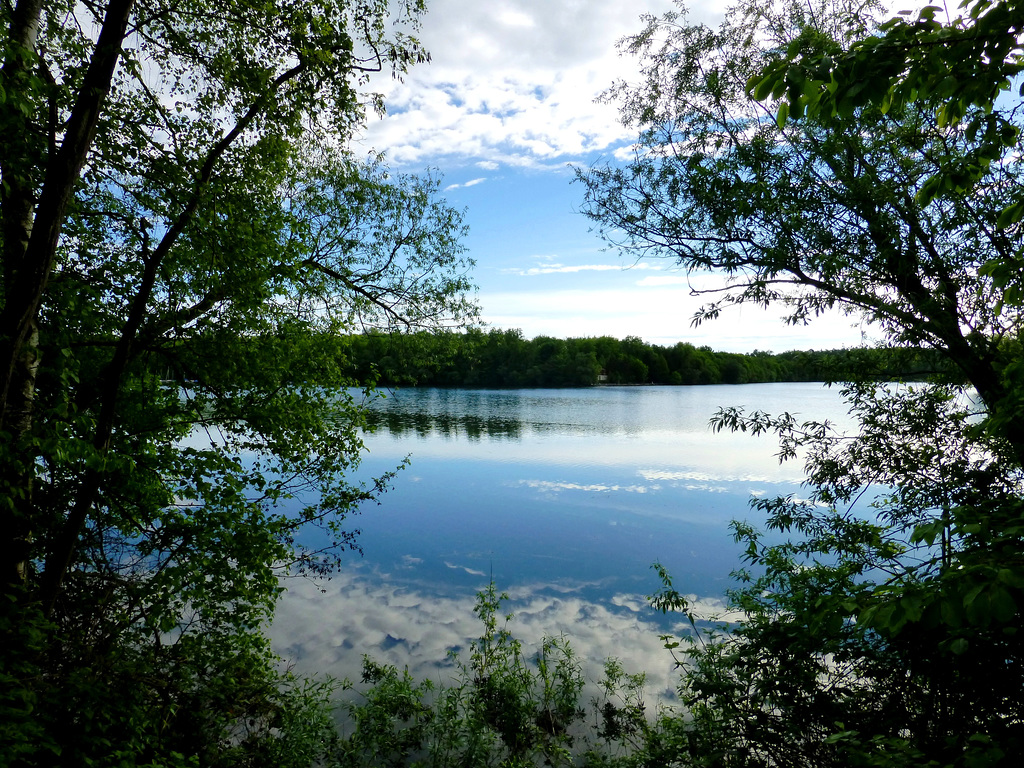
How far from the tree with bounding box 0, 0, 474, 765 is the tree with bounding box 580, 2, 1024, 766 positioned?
3725mm

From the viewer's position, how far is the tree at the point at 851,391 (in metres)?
3.72

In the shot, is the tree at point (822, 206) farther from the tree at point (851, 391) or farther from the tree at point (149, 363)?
the tree at point (149, 363)

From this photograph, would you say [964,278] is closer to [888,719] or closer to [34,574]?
[888,719]

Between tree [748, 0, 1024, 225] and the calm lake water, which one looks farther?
the calm lake water

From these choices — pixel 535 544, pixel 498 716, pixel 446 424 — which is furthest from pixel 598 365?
pixel 498 716

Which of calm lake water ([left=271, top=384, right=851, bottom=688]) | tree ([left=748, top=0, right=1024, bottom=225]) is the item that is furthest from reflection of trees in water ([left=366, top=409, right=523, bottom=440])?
tree ([left=748, top=0, right=1024, bottom=225])

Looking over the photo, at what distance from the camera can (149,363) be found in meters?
5.59

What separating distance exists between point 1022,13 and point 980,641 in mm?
3299

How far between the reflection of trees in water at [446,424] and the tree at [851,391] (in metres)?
19.7

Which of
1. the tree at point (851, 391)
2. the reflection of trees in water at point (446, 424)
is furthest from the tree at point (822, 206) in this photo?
the reflection of trees in water at point (446, 424)

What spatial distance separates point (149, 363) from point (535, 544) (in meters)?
8.27

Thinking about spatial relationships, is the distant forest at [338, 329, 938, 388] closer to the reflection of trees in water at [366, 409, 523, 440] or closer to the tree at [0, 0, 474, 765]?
the reflection of trees in water at [366, 409, 523, 440]

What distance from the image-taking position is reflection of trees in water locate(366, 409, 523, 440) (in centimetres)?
2706

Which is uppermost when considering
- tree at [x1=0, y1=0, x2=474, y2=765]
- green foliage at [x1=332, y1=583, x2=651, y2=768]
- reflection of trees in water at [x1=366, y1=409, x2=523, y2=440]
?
tree at [x1=0, y1=0, x2=474, y2=765]
